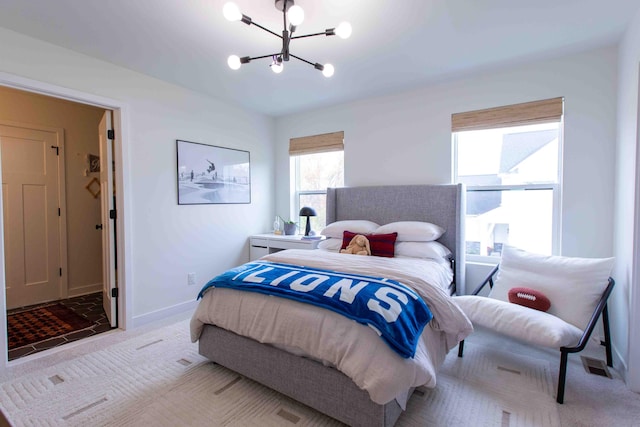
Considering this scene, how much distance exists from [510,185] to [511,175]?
10 cm

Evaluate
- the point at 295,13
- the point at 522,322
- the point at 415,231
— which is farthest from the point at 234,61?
the point at 522,322

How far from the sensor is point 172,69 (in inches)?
113

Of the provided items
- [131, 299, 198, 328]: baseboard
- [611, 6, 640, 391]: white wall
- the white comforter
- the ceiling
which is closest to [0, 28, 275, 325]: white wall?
[131, 299, 198, 328]: baseboard

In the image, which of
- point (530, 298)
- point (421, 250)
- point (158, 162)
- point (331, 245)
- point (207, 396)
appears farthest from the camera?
point (331, 245)

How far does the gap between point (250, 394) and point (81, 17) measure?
2.73 m

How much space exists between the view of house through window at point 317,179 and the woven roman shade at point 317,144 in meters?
0.12

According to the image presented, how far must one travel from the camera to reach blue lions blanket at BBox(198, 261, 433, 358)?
4.87 ft

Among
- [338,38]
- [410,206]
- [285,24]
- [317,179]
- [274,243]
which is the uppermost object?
[338,38]

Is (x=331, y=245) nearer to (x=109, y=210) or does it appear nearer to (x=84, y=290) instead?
(x=109, y=210)

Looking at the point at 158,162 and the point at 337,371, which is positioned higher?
the point at 158,162

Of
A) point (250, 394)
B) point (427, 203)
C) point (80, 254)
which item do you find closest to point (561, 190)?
point (427, 203)

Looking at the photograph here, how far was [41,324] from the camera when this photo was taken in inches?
120

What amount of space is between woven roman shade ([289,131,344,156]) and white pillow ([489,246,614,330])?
228cm

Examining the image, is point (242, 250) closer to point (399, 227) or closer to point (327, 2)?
point (399, 227)
